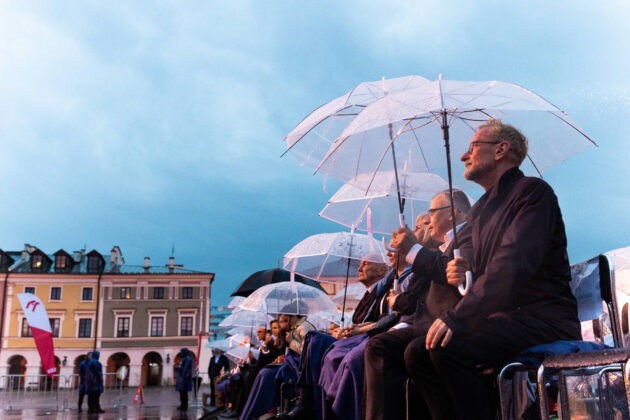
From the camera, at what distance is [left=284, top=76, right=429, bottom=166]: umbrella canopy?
6062 millimetres

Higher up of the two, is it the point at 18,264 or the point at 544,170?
the point at 18,264

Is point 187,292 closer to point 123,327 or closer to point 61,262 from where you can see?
point 123,327

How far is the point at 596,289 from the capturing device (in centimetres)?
333

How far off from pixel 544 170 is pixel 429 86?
3.94ft

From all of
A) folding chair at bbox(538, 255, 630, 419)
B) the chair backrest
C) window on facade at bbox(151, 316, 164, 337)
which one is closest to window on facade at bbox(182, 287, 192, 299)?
window on facade at bbox(151, 316, 164, 337)

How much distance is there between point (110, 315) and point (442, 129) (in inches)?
2178

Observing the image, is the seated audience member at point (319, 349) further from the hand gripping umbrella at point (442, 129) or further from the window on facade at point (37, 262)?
the window on facade at point (37, 262)

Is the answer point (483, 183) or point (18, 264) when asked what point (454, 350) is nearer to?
point (483, 183)

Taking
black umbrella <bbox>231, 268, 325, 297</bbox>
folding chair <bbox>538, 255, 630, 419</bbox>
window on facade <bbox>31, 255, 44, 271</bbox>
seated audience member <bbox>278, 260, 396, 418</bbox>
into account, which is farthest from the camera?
window on facade <bbox>31, 255, 44, 271</bbox>

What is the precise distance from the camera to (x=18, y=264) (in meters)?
57.8

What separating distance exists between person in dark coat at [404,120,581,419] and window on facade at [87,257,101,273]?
5822 centimetres

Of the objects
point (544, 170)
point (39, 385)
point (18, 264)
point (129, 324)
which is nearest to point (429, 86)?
point (544, 170)

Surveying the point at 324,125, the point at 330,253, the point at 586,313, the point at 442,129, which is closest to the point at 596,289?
the point at 586,313

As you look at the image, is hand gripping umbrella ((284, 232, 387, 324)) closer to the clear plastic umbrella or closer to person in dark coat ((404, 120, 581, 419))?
the clear plastic umbrella
